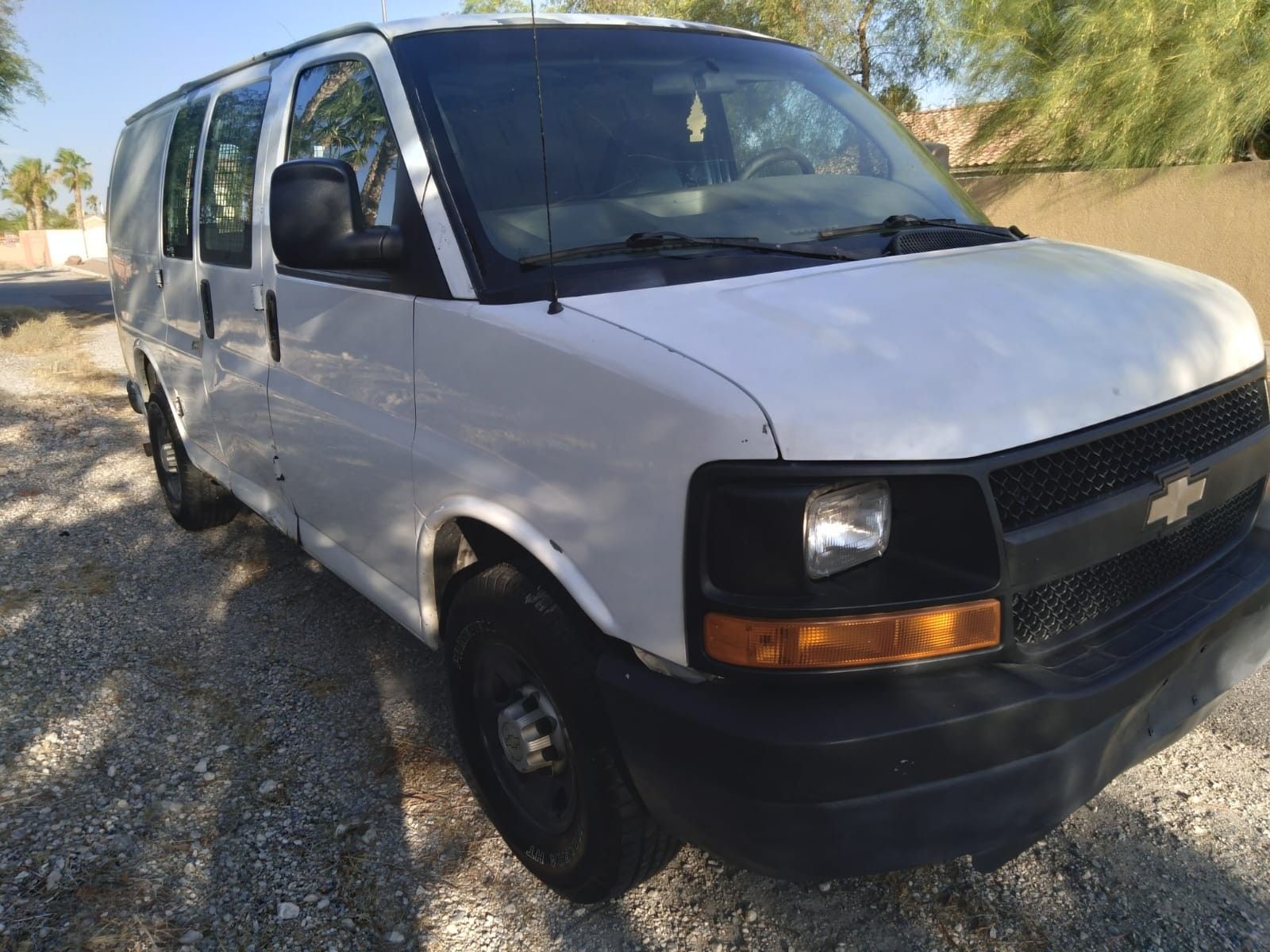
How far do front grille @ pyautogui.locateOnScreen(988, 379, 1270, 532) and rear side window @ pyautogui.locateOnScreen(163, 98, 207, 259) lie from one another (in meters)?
3.71

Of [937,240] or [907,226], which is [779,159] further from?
[937,240]

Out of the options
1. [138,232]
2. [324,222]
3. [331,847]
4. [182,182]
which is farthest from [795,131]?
[138,232]

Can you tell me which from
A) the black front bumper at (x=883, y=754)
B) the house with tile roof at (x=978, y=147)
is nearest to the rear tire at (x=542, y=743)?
the black front bumper at (x=883, y=754)

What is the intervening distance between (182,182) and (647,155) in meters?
2.70

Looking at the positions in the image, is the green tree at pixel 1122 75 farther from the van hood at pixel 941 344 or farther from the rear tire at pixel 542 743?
the rear tire at pixel 542 743

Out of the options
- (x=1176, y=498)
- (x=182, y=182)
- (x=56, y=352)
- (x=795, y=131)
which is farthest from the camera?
(x=56, y=352)

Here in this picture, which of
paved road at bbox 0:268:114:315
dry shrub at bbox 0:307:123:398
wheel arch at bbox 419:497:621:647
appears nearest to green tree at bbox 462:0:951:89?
dry shrub at bbox 0:307:123:398

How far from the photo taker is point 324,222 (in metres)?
2.60

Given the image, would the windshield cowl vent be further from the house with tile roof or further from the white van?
the house with tile roof

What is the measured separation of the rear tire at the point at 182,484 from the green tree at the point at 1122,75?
1203 cm

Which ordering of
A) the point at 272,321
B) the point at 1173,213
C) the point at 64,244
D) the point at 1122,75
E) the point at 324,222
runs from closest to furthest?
the point at 324,222
the point at 272,321
the point at 1122,75
the point at 1173,213
the point at 64,244

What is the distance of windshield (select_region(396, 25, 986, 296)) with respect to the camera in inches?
101

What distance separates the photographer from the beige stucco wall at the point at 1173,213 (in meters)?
12.7

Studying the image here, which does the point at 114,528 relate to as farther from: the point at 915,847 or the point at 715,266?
the point at 915,847
